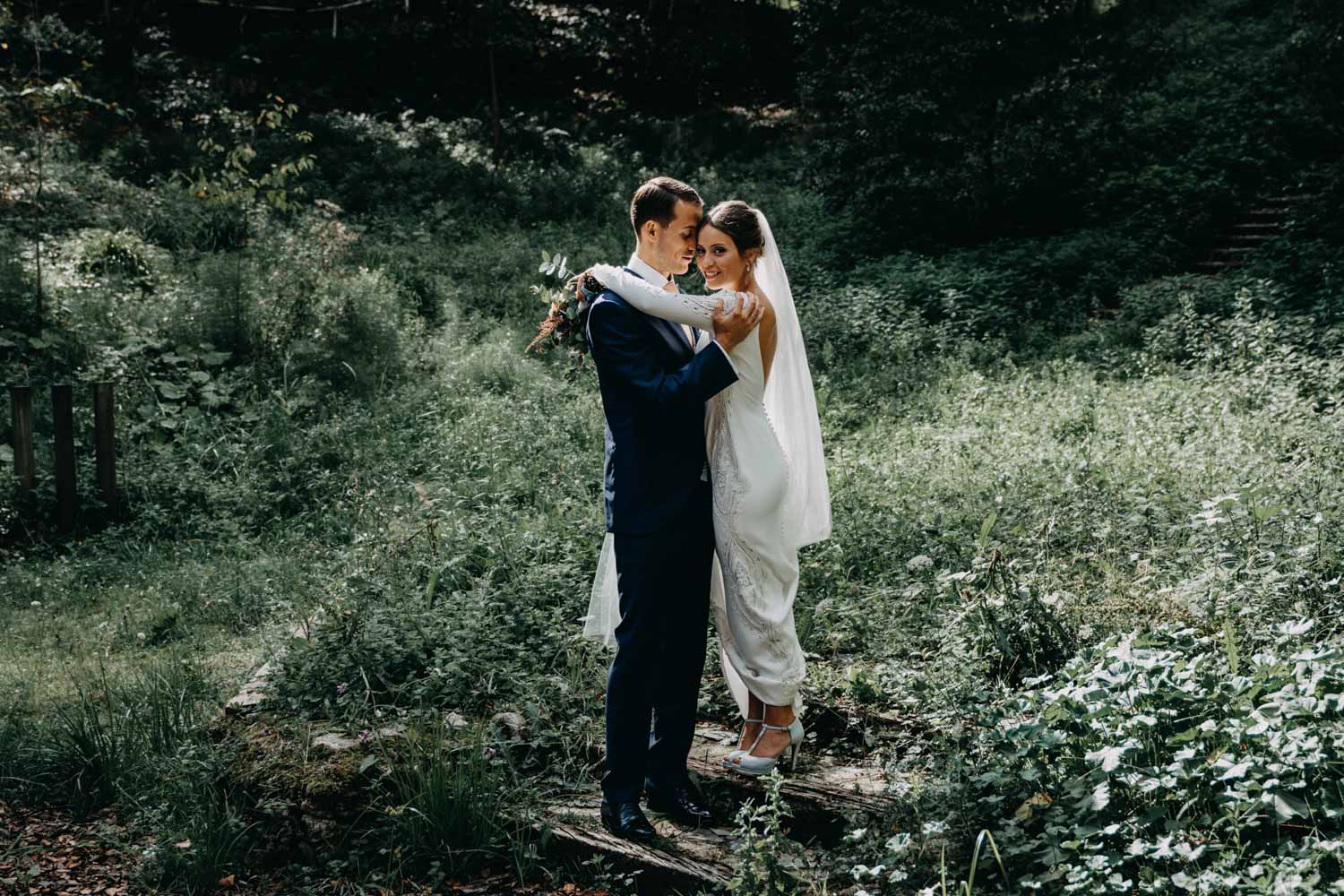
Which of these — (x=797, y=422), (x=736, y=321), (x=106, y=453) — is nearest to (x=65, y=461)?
(x=106, y=453)

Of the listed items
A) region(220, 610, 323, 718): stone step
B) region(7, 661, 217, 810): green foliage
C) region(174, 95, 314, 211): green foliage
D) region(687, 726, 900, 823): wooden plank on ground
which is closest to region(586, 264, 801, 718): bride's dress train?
region(687, 726, 900, 823): wooden plank on ground

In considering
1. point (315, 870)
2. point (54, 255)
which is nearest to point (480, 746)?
point (315, 870)

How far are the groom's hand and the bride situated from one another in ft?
0.12

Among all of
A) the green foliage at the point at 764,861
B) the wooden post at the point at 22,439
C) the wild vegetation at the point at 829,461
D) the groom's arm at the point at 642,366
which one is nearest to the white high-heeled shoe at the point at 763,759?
the wild vegetation at the point at 829,461

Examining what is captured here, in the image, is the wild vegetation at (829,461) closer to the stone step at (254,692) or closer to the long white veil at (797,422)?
the stone step at (254,692)

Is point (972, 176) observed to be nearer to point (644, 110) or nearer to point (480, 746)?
point (644, 110)

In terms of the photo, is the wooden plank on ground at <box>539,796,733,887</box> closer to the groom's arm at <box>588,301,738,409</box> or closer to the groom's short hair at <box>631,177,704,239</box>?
the groom's arm at <box>588,301,738,409</box>

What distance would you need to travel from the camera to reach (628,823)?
3.57 meters

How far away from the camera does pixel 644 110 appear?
2291 centimetres

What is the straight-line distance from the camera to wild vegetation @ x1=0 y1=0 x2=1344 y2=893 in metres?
3.46

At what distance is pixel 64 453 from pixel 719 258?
6299 millimetres

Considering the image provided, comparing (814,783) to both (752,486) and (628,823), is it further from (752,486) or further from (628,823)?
(752,486)

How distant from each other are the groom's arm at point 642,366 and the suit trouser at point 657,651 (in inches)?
18.5

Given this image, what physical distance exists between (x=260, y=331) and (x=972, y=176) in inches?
372
